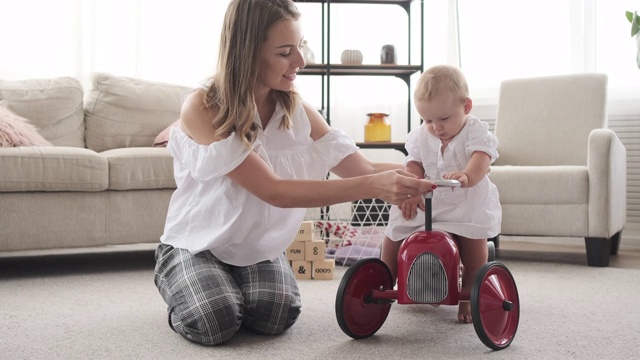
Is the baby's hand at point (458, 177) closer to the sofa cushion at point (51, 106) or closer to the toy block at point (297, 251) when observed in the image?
the toy block at point (297, 251)

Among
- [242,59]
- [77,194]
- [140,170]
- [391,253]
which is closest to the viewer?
[242,59]

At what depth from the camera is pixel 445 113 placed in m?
1.97

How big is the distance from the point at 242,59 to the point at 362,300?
0.64 m

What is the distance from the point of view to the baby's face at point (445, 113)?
195cm

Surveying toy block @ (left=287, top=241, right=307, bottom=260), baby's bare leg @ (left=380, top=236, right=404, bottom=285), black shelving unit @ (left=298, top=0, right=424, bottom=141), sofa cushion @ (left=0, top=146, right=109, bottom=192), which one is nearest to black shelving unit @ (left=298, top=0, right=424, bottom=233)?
black shelving unit @ (left=298, top=0, right=424, bottom=141)

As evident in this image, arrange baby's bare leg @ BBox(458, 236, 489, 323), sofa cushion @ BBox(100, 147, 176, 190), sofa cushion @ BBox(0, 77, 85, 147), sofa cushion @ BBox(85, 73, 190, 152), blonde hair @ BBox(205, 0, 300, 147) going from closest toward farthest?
blonde hair @ BBox(205, 0, 300, 147) → baby's bare leg @ BBox(458, 236, 489, 323) → sofa cushion @ BBox(100, 147, 176, 190) → sofa cushion @ BBox(0, 77, 85, 147) → sofa cushion @ BBox(85, 73, 190, 152)

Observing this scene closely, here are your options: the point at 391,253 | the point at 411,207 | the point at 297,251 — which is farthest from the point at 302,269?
the point at 411,207

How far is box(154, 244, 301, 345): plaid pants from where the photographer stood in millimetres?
1755

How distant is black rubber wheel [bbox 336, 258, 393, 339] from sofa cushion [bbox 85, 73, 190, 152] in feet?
7.05

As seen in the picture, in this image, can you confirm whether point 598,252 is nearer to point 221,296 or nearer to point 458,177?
point 458,177

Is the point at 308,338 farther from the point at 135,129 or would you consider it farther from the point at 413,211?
the point at 135,129

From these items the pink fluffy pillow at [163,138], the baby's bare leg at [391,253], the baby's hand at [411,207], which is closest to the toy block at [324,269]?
the baby's bare leg at [391,253]

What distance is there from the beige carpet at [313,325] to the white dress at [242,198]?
0.73 feet

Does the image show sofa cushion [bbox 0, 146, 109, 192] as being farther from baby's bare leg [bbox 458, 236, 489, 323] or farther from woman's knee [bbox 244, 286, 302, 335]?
baby's bare leg [bbox 458, 236, 489, 323]
